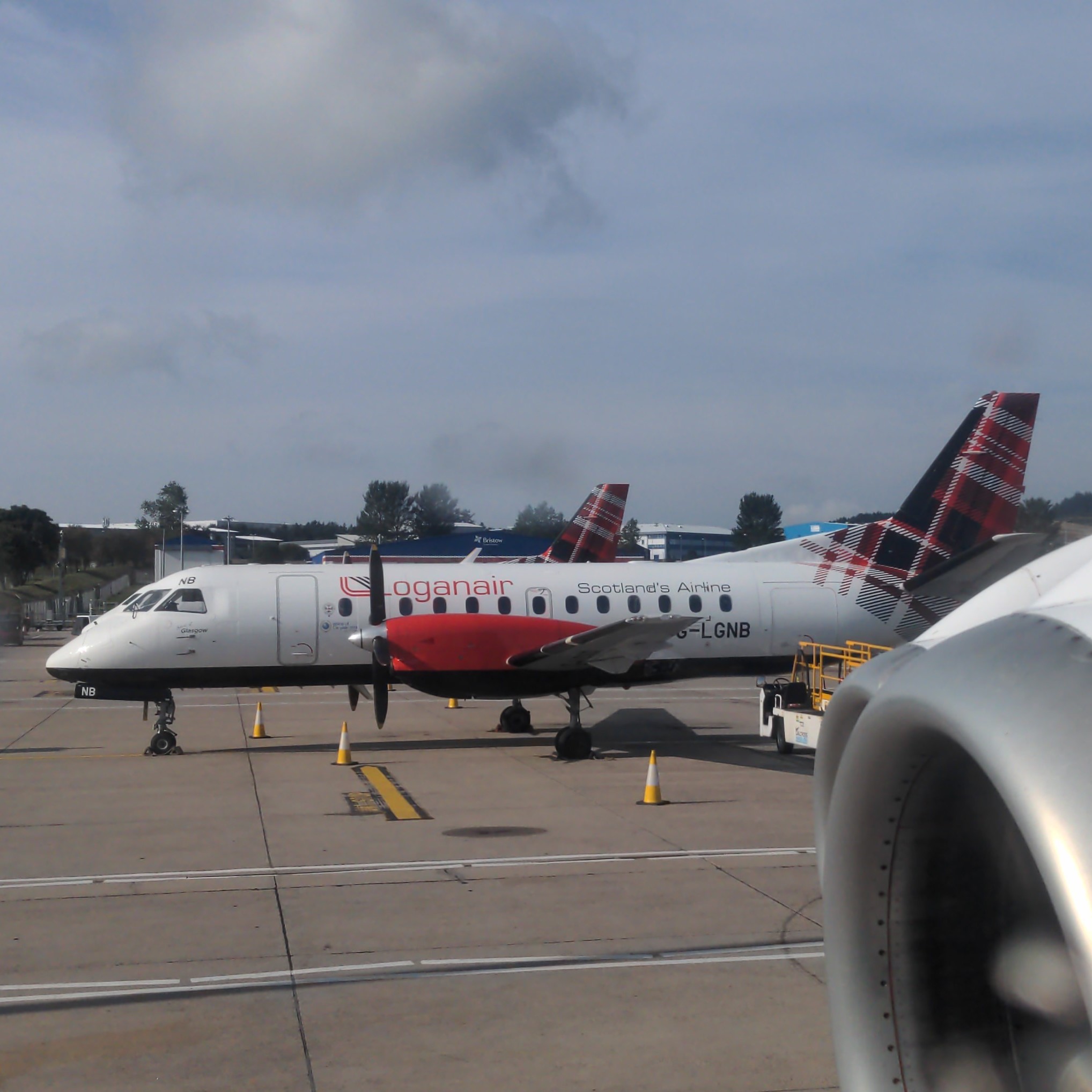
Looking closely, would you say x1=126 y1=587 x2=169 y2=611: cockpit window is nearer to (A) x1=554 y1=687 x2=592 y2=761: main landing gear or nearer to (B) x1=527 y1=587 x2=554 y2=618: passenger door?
(B) x1=527 y1=587 x2=554 y2=618: passenger door

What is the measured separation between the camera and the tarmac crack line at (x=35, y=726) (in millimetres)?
20328

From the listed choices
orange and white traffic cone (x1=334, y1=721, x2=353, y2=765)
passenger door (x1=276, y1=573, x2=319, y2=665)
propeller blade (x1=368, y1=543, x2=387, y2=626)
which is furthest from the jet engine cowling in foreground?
passenger door (x1=276, y1=573, x2=319, y2=665)

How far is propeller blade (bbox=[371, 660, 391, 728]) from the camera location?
17375 millimetres

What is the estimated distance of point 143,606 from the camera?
733 inches

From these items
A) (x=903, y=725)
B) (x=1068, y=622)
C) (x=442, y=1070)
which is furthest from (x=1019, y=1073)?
(x=442, y=1070)

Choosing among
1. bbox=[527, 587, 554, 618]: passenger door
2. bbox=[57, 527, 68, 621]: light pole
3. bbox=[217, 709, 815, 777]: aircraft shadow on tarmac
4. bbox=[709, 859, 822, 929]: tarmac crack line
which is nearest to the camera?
bbox=[709, 859, 822, 929]: tarmac crack line

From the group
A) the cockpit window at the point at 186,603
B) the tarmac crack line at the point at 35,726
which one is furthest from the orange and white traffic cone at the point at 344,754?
the tarmac crack line at the point at 35,726

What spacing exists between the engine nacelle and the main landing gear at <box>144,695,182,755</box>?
17.4 meters

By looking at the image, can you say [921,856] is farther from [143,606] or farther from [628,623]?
[143,606]

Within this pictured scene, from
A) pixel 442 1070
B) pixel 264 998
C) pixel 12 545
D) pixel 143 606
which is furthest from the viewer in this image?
pixel 143 606

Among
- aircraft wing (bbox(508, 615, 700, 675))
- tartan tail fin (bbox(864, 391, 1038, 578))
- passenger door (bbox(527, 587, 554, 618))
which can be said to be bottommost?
aircraft wing (bbox(508, 615, 700, 675))

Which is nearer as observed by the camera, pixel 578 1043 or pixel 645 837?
pixel 578 1043

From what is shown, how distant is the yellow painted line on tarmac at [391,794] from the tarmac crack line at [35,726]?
7.20 meters

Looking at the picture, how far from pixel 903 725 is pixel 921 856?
0.49 m
